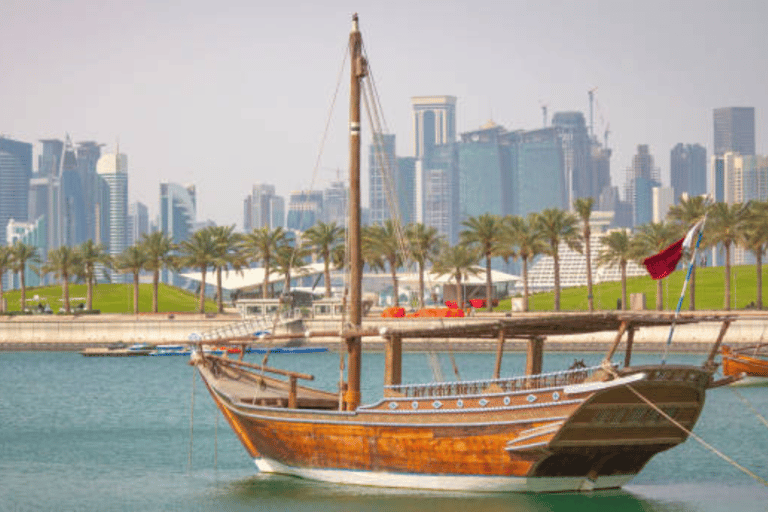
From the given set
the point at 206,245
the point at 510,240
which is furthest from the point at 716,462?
the point at 206,245

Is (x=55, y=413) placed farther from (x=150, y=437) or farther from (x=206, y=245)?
(x=206, y=245)

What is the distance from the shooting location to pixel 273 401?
151ft

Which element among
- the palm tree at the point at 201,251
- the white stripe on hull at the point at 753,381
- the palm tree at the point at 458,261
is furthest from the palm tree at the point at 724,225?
the palm tree at the point at 201,251

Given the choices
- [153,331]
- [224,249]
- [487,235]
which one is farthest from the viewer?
[224,249]

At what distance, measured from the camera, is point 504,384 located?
39750mm

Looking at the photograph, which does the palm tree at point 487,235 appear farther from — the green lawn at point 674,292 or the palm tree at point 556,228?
the green lawn at point 674,292

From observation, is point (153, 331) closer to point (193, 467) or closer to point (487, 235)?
point (487, 235)

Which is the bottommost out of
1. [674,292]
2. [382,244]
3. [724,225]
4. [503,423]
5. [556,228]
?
[503,423]

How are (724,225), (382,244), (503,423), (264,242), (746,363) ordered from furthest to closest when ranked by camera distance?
(264,242) → (382,244) → (724,225) → (746,363) → (503,423)

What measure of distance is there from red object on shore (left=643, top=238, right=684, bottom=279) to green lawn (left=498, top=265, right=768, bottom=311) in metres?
90.0

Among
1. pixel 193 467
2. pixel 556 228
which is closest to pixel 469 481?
pixel 193 467

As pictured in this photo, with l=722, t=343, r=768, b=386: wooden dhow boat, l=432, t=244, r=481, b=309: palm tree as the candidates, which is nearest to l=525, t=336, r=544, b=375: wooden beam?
l=722, t=343, r=768, b=386: wooden dhow boat

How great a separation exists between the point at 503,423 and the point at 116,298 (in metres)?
131

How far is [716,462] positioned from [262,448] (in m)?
15.8
